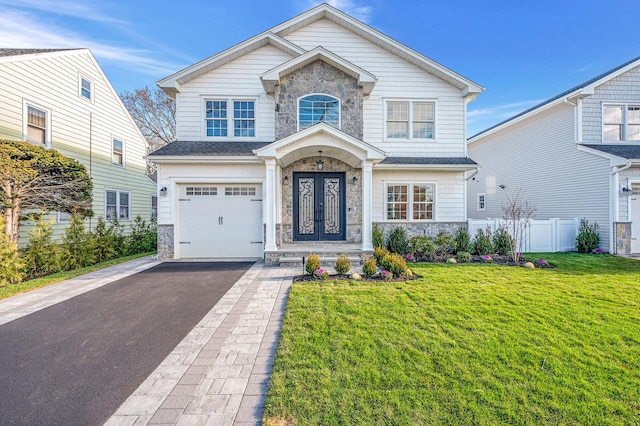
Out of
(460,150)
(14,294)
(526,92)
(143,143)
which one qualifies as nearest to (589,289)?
(460,150)

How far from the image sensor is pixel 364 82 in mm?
9188

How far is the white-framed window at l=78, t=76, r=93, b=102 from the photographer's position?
→ 38.3 feet

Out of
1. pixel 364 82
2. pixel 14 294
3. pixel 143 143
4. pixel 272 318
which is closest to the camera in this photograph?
pixel 272 318

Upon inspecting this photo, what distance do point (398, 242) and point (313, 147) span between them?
4.38 metres

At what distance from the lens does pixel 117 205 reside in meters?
13.2

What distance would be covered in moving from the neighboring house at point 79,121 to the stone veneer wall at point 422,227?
10.9 meters

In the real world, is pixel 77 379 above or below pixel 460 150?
below

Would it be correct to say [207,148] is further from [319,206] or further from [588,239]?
[588,239]

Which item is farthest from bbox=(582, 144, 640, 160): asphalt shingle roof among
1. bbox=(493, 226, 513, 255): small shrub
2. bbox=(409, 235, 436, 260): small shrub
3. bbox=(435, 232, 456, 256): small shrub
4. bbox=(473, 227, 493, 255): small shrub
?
bbox=(409, 235, 436, 260): small shrub

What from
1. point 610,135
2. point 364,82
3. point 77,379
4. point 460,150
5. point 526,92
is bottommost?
point 77,379

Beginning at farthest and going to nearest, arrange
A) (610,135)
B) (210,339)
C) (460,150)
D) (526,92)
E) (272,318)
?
(526,92) < (610,135) < (460,150) < (272,318) < (210,339)

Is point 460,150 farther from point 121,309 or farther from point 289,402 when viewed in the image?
point 121,309

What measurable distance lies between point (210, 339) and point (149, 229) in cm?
1052

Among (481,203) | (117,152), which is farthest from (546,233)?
(117,152)
